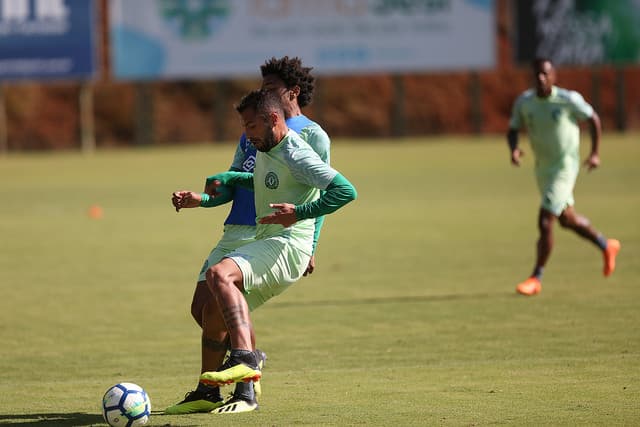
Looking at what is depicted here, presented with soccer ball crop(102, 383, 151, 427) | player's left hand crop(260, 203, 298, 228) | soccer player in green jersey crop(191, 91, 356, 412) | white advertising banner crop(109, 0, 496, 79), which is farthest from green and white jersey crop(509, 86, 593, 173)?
white advertising banner crop(109, 0, 496, 79)

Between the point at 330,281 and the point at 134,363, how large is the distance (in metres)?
4.76

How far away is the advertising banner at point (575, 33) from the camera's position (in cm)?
3709

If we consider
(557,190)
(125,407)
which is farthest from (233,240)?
(557,190)

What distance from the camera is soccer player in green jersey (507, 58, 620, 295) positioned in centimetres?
1270

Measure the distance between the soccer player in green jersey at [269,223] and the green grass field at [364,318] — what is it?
0.52 m

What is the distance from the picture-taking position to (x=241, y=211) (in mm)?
8008

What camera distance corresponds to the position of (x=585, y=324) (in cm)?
1051

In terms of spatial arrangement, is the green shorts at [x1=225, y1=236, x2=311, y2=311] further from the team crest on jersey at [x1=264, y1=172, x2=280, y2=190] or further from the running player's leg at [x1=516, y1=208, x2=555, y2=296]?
the running player's leg at [x1=516, y1=208, x2=555, y2=296]

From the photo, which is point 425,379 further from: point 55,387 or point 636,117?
point 636,117

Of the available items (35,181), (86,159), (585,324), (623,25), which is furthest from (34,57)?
(585,324)

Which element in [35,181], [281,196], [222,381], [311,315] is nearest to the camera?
[222,381]

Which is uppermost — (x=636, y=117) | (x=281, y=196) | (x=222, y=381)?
(x=281, y=196)

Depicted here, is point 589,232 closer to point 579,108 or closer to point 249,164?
point 579,108

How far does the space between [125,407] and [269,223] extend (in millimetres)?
1291
